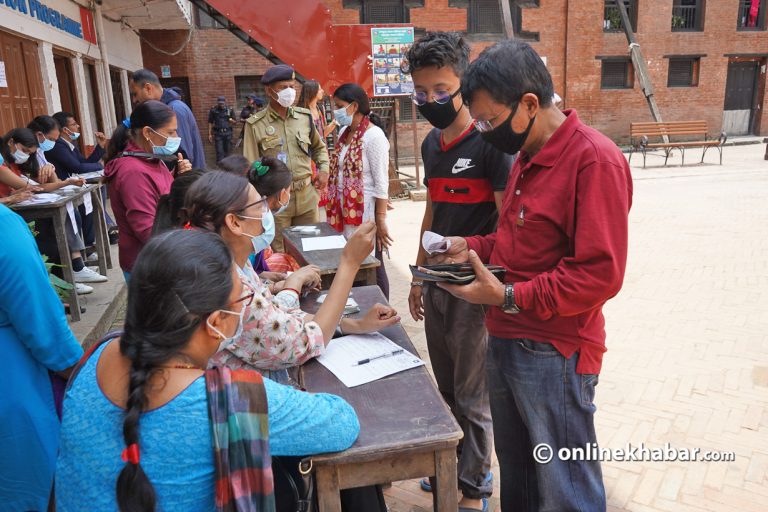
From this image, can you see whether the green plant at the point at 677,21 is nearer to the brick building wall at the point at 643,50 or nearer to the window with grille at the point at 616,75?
the brick building wall at the point at 643,50

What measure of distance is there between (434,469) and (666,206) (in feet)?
27.1

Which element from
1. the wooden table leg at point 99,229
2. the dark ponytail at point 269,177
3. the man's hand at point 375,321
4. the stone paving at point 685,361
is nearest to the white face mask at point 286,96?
the stone paving at point 685,361

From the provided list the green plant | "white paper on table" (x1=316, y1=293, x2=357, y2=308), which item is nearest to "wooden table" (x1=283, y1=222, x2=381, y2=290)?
"white paper on table" (x1=316, y1=293, x2=357, y2=308)

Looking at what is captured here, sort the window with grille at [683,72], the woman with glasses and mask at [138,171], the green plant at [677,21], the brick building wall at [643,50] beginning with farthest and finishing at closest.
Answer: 1. the window with grille at [683,72]
2. the green plant at [677,21]
3. the brick building wall at [643,50]
4. the woman with glasses and mask at [138,171]

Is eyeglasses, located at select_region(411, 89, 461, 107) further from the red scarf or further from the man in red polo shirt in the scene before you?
the red scarf

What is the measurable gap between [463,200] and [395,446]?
125 centimetres

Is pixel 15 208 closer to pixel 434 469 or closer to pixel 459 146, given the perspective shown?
pixel 459 146

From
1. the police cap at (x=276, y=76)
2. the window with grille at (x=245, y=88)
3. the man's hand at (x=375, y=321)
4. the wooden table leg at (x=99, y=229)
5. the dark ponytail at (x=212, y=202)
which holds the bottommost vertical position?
the wooden table leg at (x=99, y=229)

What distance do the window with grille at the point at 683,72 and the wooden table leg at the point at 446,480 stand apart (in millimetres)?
19214

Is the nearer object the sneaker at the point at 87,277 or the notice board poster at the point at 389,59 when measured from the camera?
the sneaker at the point at 87,277

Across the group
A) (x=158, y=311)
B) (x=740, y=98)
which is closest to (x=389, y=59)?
(x=158, y=311)

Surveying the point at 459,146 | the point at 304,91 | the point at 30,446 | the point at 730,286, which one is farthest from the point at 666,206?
the point at 30,446

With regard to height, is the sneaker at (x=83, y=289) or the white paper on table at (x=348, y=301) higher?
the white paper on table at (x=348, y=301)

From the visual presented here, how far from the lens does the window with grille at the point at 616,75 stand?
17062 millimetres
